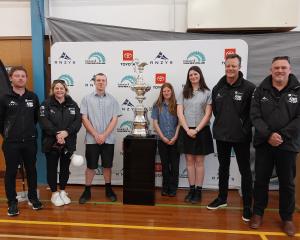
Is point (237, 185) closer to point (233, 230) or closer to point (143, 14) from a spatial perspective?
point (233, 230)

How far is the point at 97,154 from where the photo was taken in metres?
3.29

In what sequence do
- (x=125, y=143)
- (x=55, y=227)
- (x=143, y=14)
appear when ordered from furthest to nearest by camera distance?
1. (x=143, y=14)
2. (x=125, y=143)
3. (x=55, y=227)

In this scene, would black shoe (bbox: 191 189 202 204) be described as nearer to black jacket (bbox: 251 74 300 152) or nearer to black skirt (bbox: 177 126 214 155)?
black skirt (bbox: 177 126 214 155)

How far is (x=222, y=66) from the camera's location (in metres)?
3.65

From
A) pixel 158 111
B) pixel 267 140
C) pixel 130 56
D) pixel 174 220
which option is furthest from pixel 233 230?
pixel 130 56

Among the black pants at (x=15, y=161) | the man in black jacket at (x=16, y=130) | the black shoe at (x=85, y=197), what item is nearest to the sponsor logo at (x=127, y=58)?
the man in black jacket at (x=16, y=130)

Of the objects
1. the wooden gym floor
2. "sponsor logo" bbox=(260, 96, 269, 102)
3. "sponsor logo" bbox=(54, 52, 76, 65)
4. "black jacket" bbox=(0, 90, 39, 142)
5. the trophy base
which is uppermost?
"sponsor logo" bbox=(54, 52, 76, 65)

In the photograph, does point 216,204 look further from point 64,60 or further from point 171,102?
point 64,60

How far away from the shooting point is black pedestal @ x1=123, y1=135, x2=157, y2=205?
3.15 m

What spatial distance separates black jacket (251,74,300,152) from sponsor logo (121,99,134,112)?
176 centimetres

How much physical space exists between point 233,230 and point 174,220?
544mm

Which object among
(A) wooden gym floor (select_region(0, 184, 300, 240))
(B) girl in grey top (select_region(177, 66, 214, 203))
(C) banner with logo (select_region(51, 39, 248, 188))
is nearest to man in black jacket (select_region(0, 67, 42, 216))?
(A) wooden gym floor (select_region(0, 184, 300, 240))

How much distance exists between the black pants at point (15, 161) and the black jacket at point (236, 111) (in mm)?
1858

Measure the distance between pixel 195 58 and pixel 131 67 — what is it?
0.81 m
